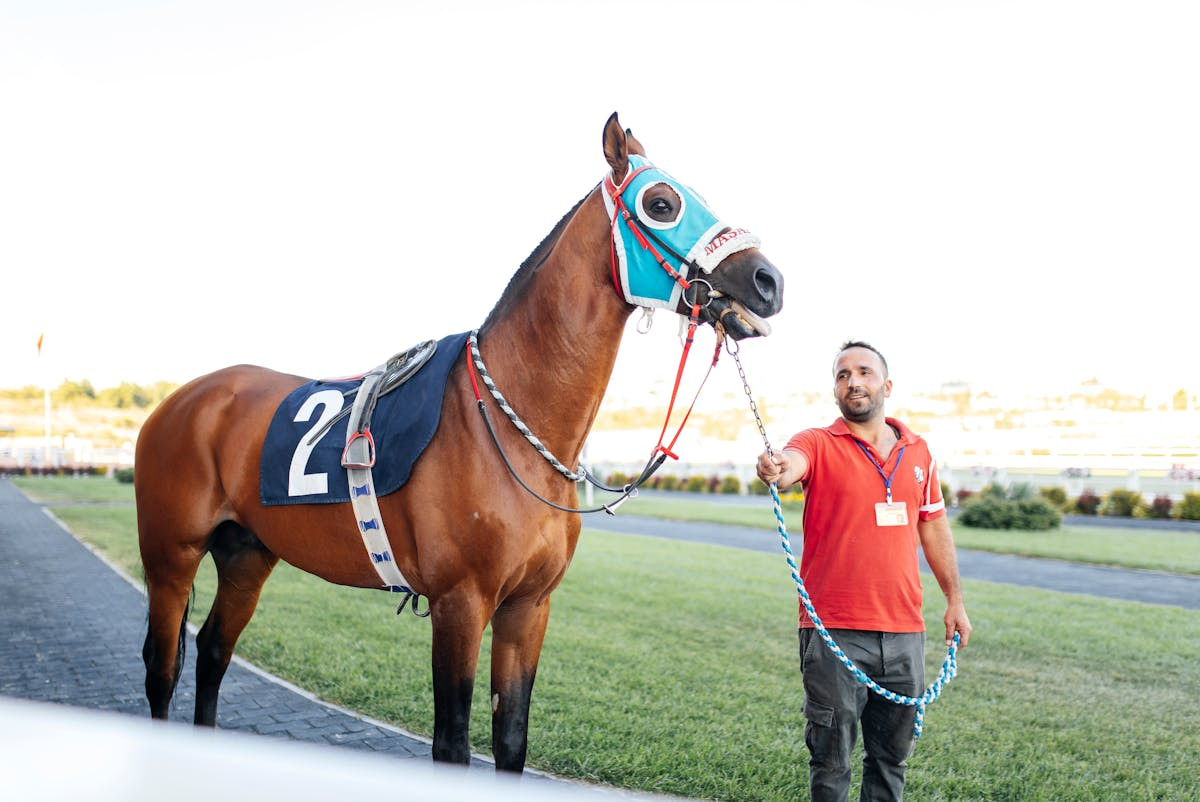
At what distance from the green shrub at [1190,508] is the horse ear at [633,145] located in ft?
62.4

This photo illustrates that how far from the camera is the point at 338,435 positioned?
10.3ft

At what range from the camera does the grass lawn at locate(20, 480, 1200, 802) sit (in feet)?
13.5

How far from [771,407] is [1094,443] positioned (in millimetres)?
34490

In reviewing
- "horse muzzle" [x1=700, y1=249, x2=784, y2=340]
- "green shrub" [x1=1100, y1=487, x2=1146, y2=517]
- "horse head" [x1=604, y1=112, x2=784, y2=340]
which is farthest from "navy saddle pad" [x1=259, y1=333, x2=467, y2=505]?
"green shrub" [x1=1100, y1=487, x2=1146, y2=517]

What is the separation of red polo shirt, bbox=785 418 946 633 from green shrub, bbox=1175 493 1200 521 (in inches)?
708

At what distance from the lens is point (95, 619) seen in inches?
302

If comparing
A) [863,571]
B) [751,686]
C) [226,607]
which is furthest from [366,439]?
[751,686]

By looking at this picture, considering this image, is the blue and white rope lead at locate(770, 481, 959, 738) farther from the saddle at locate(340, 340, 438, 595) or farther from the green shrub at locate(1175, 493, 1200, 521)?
the green shrub at locate(1175, 493, 1200, 521)

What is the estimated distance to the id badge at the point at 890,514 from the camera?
10.1 ft

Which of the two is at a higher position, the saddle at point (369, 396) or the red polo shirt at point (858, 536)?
the saddle at point (369, 396)

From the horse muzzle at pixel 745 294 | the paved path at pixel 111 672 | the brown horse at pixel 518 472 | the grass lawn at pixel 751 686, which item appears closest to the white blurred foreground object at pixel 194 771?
the brown horse at pixel 518 472

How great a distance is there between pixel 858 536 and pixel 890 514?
0.15 meters

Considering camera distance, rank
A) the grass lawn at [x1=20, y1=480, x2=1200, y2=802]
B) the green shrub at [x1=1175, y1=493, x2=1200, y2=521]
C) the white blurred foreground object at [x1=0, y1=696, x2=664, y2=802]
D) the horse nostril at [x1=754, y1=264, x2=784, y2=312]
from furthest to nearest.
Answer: the green shrub at [x1=1175, y1=493, x2=1200, y2=521] → the grass lawn at [x1=20, y1=480, x2=1200, y2=802] → the horse nostril at [x1=754, y1=264, x2=784, y2=312] → the white blurred foreground object at [x1=0, y1=696, x2=664, y2=802]

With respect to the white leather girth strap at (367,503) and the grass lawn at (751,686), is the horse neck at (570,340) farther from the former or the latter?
the grass lawn at (751,686)
